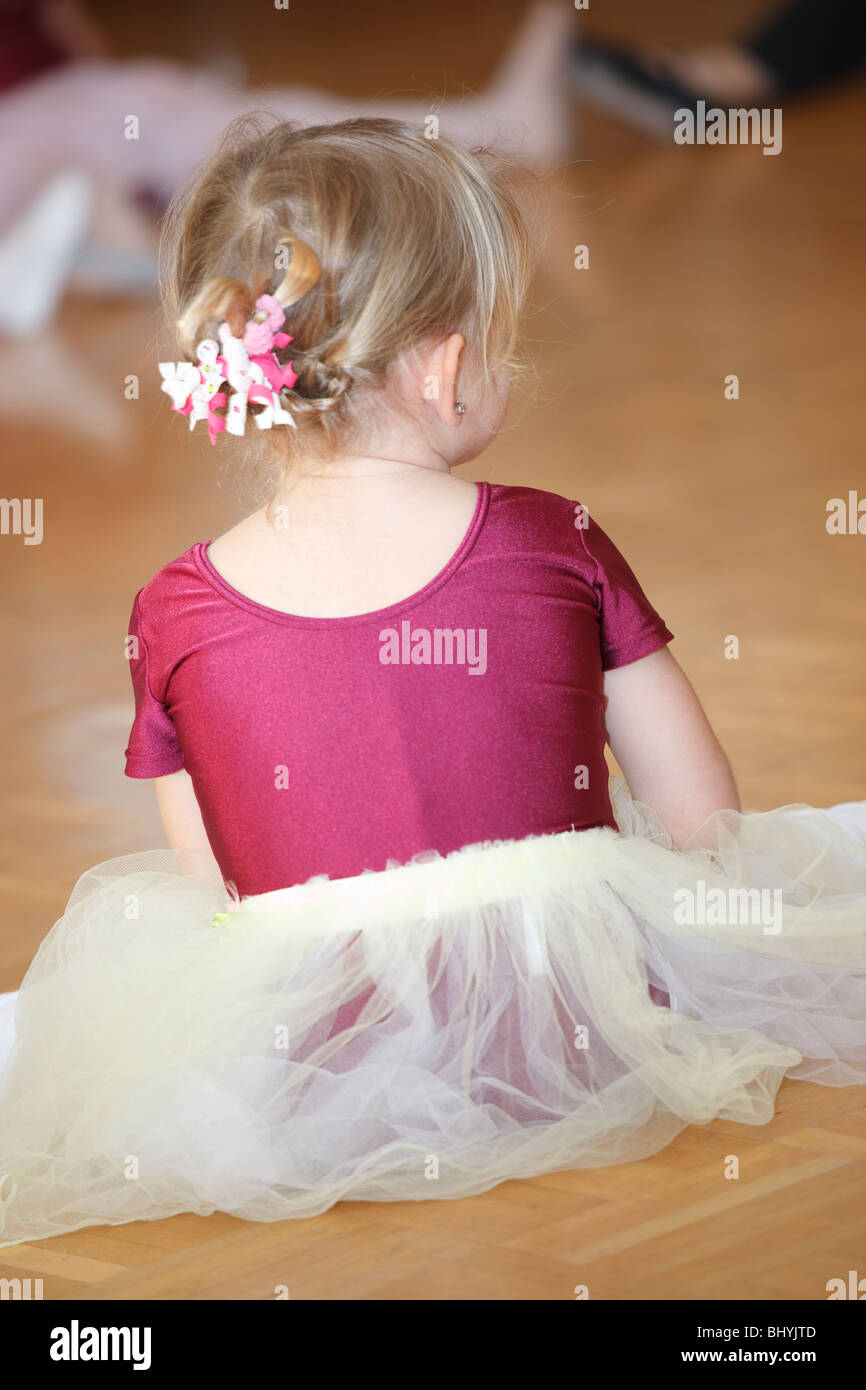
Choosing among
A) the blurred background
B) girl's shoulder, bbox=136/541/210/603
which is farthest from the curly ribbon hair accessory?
the blurred background

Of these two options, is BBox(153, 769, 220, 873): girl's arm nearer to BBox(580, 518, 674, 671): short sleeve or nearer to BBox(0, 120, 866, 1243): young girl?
BBox(0, 120, 866, 1243): young girl

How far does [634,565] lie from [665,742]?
1.57 m

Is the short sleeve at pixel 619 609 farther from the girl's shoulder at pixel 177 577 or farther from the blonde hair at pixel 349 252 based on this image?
the girl's shoulder at pixel 177 577

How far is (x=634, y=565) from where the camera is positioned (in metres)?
3.02

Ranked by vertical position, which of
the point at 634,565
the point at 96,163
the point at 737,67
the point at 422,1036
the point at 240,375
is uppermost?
the point at 737,67

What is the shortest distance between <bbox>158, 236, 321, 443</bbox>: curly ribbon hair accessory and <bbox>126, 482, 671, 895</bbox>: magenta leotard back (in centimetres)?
12

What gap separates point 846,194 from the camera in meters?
5.58

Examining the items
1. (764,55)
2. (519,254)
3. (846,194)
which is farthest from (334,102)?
(519,254)

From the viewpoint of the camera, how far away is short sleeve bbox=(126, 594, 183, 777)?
58.1 inches

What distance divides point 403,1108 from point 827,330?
3401mm

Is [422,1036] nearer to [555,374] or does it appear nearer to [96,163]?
[555,374]

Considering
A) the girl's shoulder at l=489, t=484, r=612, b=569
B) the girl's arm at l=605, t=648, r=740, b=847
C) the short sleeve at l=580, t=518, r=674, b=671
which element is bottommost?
the girl's arm at l=605, t=648, r=740, b=847

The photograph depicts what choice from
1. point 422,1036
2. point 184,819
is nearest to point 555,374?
point 184,819

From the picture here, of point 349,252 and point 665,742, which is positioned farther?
point 665,742
